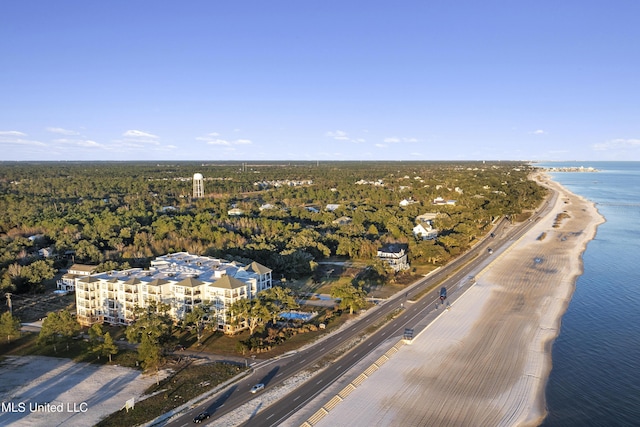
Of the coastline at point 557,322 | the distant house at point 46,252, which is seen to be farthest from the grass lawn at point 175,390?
the distant house at point 46,252

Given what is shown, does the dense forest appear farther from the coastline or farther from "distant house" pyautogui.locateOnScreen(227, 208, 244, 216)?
the coastline

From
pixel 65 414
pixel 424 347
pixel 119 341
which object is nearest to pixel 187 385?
pixel 65 414

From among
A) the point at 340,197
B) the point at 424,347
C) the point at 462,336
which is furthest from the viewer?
the point at 340,197

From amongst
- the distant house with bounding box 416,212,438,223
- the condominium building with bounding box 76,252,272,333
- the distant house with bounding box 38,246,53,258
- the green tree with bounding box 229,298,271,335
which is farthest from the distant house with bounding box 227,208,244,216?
the green tree with bounding box 229,298,271,335

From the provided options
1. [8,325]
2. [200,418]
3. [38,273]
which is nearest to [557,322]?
[200,418]

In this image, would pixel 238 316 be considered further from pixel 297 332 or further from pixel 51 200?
pixel 51 200

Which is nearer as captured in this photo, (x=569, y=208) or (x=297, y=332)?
(x=297, y=332)

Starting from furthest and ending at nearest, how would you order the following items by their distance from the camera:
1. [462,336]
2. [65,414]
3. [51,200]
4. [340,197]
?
[340,197] → [51,200] → [462,336] → [65,414]
